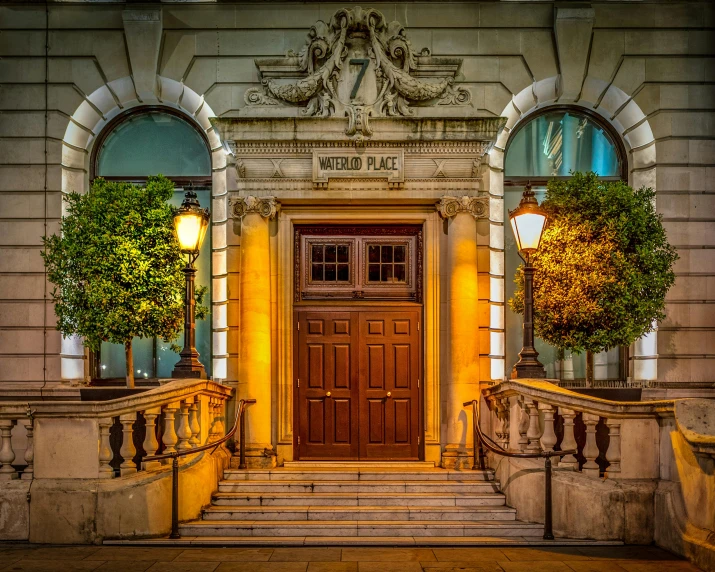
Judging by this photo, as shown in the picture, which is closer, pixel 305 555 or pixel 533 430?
pixel 305 555

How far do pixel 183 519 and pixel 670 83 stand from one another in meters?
11.1

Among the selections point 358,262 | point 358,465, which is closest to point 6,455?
point 358,465

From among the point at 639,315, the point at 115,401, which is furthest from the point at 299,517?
the point at 639,315

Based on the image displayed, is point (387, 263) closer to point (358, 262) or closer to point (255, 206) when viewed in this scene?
point (358, 262)

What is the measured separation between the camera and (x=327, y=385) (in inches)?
611

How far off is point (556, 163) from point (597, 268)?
3.14 metres

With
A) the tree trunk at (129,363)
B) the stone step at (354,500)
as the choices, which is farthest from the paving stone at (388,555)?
the tree trunk at (129,363)

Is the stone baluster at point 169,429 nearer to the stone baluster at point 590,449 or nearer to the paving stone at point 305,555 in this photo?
the paving stone at point 305,555

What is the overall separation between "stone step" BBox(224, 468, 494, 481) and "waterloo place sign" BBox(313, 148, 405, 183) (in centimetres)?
486

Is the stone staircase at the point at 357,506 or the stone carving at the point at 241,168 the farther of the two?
the stone carving at the point at 241,168

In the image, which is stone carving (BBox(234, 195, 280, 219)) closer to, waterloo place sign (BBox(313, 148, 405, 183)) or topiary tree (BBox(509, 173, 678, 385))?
waterloo place sign (BBox(313, 148, 405, 183))

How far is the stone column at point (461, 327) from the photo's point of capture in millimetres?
14828

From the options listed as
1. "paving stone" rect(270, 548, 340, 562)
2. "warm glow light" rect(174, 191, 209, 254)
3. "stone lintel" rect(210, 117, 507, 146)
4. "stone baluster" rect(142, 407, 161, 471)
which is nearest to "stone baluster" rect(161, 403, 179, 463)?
"stone baluster" rect(142, 407, 161, 471)

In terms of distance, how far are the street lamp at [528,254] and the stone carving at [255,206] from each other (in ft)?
14.1
